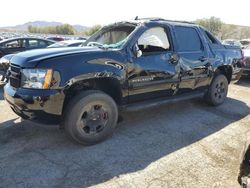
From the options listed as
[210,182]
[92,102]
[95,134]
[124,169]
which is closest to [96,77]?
[92,102]

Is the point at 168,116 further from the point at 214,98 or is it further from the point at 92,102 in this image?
the point at 92,102

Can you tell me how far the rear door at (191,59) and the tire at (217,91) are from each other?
0.36 metres

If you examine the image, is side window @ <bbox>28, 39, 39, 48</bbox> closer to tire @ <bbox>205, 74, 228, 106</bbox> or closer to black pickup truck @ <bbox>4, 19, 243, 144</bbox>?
black pickup truck @ <bbox>4, 19, 243, 144</bbox>

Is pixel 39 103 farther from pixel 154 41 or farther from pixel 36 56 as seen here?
pixel 154 41

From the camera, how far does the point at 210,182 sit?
11.2 ft

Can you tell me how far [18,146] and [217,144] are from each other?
295cm

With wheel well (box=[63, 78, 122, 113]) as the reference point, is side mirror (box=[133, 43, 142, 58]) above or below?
above

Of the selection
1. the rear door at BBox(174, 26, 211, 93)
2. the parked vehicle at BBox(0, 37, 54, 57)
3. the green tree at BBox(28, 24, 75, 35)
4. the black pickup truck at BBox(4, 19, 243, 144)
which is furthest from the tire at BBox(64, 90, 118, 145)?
the green tree at BBox(28, 24, 75, 35)

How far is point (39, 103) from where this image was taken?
3758mm

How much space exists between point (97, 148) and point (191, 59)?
2.52m

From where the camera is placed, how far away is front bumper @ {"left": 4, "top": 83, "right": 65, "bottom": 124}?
3.76 metres

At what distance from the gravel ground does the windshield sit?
1435 mm

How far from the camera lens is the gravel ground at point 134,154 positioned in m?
3.40

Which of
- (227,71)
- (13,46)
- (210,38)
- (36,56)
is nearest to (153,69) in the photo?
(36,56)
